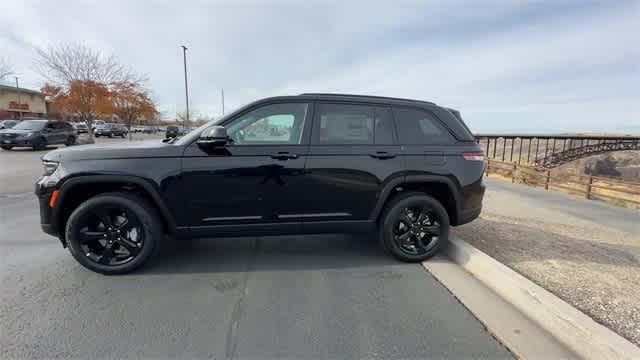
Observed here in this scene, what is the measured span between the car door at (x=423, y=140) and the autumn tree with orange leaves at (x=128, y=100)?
2570 cm

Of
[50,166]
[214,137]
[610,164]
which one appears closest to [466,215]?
[214,137]

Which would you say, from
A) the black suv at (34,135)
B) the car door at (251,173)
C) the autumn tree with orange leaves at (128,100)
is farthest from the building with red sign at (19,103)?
the car door at (251,173)

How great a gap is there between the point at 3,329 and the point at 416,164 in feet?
12.9

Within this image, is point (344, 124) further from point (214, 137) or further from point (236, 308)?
point (236, 308)

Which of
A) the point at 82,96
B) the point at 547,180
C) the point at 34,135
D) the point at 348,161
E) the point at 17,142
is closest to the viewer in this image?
the point at 348,161

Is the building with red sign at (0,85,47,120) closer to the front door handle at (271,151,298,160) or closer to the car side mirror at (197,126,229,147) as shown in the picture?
the car side mirror at (197,126,229,147)

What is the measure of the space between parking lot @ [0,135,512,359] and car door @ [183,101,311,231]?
61 cm

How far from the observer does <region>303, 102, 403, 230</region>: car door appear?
3.33 meters

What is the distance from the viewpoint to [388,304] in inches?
109

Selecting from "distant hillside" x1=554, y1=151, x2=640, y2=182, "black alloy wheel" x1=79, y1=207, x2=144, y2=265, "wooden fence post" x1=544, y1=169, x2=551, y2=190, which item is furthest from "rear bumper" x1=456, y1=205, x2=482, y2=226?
"distant hillside" x1=554, y1=151, x2=640, y2=182

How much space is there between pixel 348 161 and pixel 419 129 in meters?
0.95

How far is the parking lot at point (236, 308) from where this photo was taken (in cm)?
221

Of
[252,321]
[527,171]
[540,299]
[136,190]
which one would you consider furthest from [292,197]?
[527,171]

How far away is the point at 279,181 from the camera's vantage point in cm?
327
